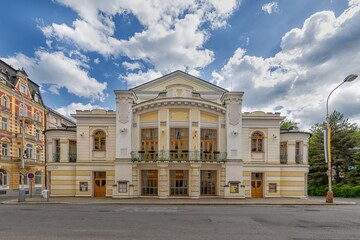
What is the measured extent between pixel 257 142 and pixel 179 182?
29.0 ft

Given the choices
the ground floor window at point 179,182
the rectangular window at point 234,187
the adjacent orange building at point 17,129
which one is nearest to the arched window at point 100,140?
the ground floor window at point 179,182

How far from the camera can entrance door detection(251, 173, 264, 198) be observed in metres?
21.4

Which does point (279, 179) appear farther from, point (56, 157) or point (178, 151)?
point (56, 157)

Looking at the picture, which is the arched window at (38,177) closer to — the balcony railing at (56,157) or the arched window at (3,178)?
the arched window at (3,178)

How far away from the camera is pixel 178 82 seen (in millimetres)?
→ 24844

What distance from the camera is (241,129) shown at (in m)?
21.1

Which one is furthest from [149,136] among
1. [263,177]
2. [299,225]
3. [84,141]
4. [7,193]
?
[7,193]

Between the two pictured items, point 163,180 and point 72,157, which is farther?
point 72,157

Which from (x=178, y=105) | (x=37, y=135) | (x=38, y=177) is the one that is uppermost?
(x=178, y=105)

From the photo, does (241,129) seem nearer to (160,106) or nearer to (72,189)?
(160,106)

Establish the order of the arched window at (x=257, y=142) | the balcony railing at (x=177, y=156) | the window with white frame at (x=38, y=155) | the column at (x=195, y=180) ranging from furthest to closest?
1. the window with white frame at (x=38, y=155)
2. the arched window at (x=257, y=142)
3. the balcony railing at (x=177, y=156)
4. the column at (x=195, y=180)

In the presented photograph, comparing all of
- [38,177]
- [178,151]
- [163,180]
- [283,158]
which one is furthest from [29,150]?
[283,158]

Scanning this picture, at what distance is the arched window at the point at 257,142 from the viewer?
21750 millimetres

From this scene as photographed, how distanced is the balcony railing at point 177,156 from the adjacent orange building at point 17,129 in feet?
55.3
